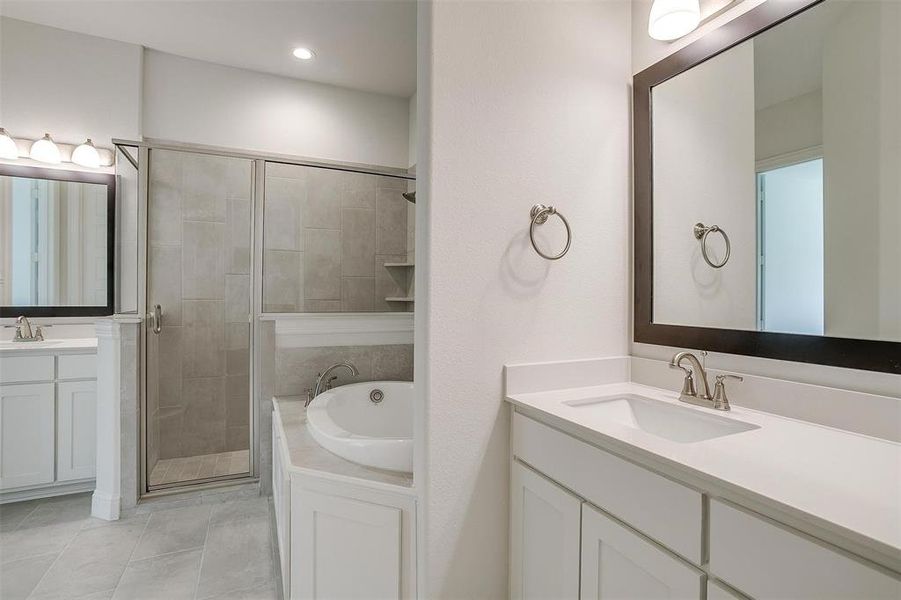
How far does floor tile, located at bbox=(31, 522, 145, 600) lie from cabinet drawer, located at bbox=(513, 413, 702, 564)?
1885 mm

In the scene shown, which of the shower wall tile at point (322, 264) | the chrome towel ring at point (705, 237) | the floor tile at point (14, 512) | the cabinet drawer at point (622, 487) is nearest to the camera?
the cabinet drawer at point (622, 487)

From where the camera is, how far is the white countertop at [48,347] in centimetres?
231

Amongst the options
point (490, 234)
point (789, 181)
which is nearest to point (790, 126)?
point (789, 181)

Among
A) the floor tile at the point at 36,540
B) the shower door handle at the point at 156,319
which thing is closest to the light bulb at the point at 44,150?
the shower door handle at the point at 156,319

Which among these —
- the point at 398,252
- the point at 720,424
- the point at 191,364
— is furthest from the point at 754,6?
the point at 191,364

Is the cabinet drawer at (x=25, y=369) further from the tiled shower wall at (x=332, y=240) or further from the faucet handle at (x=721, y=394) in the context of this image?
the faucet handle at (x=721, y=394)

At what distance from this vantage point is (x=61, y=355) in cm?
241

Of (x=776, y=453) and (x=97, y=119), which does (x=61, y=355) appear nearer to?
(x=97, y=119)

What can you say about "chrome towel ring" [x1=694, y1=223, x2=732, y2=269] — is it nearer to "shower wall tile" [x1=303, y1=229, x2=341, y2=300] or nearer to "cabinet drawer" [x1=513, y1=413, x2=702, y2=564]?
"cabinet drawer" [x1=513, y1=413, x2=702, y2=564]

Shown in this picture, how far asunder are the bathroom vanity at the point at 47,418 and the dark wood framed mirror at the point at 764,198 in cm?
300

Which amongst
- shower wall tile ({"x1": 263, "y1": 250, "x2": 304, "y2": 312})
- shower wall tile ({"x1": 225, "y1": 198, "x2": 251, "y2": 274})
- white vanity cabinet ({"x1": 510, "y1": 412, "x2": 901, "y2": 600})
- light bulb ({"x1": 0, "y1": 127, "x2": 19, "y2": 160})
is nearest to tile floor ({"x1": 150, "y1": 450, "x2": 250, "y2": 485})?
shower wall tile ({"x1": 263, "y1": 250, "x2": 304, "y2": 312})

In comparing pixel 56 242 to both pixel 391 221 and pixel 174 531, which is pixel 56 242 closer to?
pixel 174 531

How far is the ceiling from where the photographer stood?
2.36 meters

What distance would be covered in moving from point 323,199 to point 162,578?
2.17m
